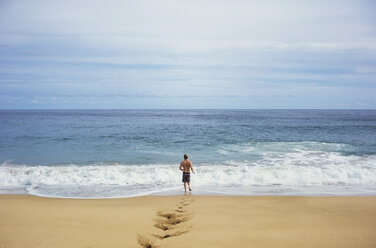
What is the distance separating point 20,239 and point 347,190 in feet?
39.8

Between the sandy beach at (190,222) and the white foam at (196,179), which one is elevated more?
the sandy beach at (190,222)

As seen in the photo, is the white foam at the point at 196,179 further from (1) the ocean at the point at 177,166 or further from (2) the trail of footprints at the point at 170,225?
(2) the trail of footprints at the point at 170,225

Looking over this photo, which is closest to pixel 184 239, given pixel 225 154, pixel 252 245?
pixel 252 245

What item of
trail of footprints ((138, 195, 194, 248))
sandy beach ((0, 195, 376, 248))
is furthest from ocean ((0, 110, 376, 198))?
trail of footprints ((138, 195, 194, 248))

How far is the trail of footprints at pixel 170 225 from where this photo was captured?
558cm

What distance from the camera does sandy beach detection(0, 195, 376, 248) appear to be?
5598 millimetres

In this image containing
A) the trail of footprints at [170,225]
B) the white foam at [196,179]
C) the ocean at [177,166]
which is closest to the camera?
the trail of footprints at [170,225]

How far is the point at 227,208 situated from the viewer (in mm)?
8062

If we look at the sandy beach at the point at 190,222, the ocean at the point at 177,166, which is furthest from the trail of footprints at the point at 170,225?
the ocean at the point at 177,166

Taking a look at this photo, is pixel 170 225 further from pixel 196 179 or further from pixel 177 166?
pixel 177 166

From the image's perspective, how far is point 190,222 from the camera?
6684 mm

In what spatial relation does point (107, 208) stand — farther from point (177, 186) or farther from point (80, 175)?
point (80, 175)

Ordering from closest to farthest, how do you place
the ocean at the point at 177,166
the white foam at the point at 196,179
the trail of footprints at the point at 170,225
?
1. the trail of footprints at the point at 170,225
2. the white foam at the point at 196,179
3. the ocean at the point at 177,166

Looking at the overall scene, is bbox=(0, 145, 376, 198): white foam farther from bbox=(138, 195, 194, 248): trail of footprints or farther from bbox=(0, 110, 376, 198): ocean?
bbox=(138, 195, 194, 248): trail of footprints
